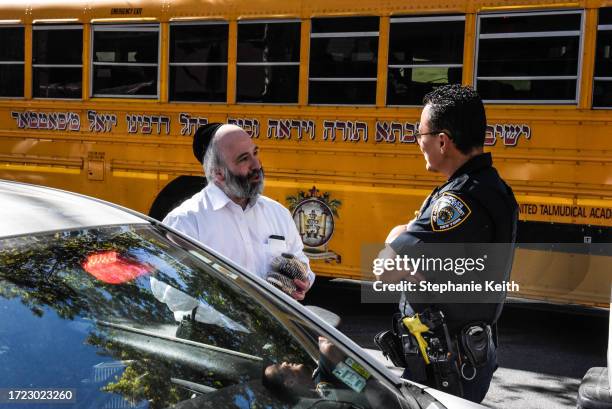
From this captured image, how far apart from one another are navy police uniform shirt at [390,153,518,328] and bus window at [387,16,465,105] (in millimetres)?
4011

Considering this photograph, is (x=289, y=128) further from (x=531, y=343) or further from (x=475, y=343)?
(x=475, y=343)

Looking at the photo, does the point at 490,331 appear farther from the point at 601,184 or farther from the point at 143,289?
the point at 601,184

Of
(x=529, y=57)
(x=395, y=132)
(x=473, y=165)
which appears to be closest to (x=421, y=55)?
(x=395, y=132)

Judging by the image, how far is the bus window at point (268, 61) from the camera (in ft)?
24.1

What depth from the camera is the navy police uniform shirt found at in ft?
9.02

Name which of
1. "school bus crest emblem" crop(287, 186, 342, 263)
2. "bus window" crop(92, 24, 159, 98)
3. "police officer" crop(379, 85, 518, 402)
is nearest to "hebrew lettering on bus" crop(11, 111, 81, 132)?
"bus window" crop(92, 24, 159, 98)

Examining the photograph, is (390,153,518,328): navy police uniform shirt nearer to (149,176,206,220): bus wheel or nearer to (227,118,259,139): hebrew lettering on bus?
(227,118,259,139): hebrew lettering on bus

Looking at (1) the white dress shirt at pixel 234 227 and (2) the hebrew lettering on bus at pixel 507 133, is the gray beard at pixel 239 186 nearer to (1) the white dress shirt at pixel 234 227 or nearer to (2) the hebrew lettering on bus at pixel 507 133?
(1) the white dress shirt at pixel 234 227

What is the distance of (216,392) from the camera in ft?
6.73

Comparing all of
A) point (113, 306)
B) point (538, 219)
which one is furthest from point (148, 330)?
point (538, 219)

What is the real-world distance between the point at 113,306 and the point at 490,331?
139 cm

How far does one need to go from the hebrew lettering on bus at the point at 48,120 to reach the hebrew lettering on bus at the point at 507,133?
4163mm

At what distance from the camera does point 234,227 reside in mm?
3352

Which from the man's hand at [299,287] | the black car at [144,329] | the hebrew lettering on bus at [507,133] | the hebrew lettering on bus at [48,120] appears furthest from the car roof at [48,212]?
the hebrew lettering on bus at [48,120]
